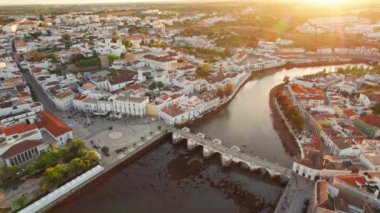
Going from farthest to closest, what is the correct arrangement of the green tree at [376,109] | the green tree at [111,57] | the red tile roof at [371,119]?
the green tree at [111,57] → the green tree at [376,109] → the red tile roof at [371,119]

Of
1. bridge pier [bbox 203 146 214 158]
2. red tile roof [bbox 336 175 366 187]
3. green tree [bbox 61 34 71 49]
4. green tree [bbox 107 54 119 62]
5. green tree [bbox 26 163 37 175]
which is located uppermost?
green tree [bbox 61 34 71 49]

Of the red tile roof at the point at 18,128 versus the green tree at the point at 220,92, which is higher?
the red tile roof at the point at 18,128

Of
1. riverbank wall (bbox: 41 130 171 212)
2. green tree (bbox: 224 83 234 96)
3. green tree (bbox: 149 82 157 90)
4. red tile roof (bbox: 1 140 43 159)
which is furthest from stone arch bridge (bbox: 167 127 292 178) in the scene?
red tile roof (bbox: 1 140 43 159)

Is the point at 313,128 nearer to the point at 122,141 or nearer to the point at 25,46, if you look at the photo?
the point at 122,141

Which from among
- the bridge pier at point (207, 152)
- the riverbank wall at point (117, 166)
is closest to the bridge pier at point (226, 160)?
the bridge pier at point (207, 152)

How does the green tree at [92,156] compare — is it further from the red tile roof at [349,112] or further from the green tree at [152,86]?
the red tile roof at [349,112]

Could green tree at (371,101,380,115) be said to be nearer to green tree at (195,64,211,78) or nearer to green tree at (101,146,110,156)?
green tree at (195,64,211,78)

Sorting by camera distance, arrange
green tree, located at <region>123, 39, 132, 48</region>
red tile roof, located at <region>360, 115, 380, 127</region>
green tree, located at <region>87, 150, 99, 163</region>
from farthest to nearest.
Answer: green tree, located at <region>123, 39, 132, 48</region>, red tile roof, located at <region>360, 115, 380, 127</region>, green tree, located at <region>87, 150, 99, 163</region>
